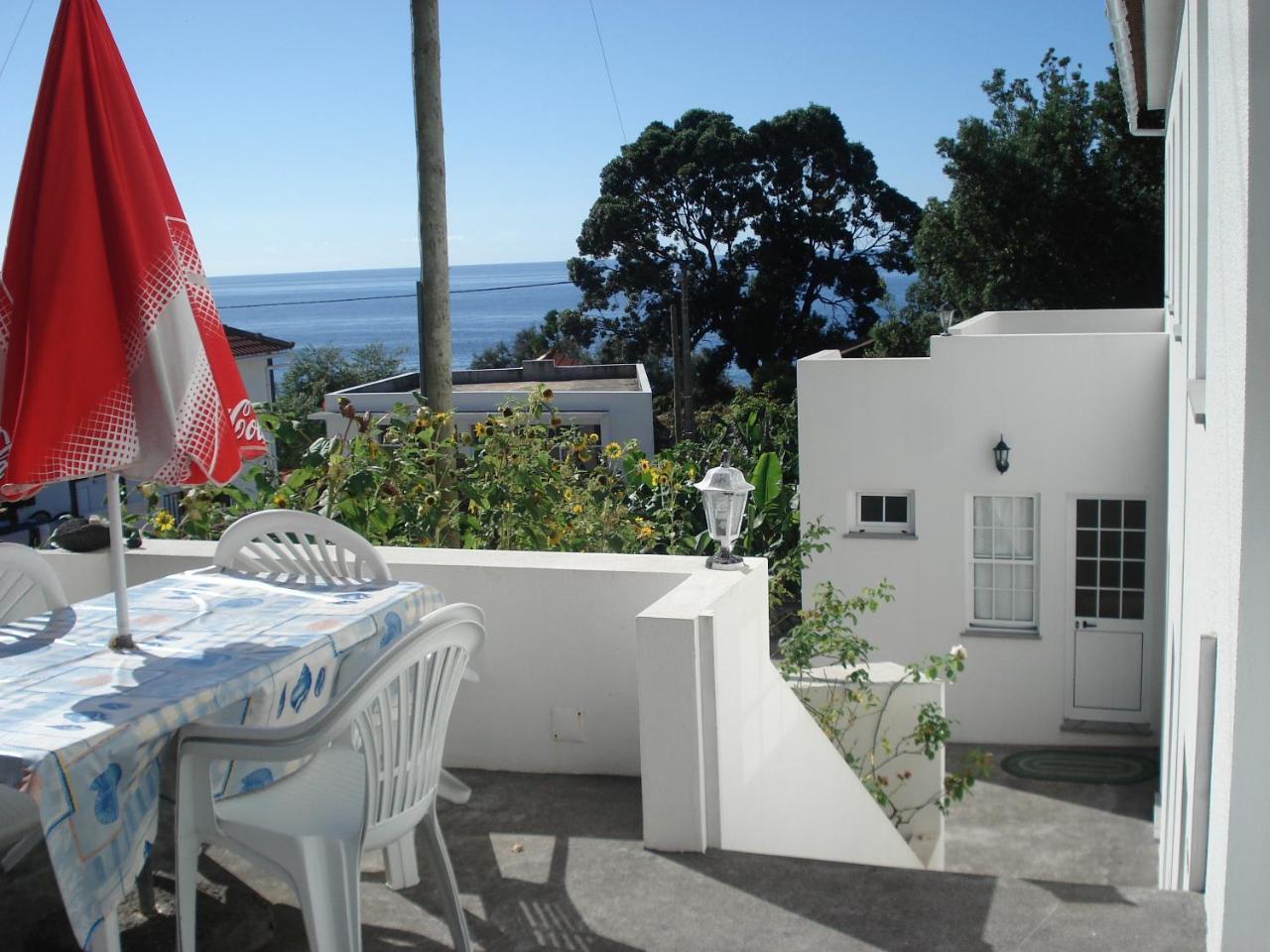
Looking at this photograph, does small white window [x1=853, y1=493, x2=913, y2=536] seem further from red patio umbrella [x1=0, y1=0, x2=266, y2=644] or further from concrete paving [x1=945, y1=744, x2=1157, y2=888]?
red patio umbrella [x1=0, y1=0, x2=266, y2=644]

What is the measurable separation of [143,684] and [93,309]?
2.89 ft

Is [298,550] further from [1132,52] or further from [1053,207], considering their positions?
[1053,207]

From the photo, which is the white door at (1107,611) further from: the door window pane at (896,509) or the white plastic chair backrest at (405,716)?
the white plastic chair backrest at (405,716)

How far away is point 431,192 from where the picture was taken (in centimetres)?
683

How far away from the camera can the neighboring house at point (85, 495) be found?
2636 cm

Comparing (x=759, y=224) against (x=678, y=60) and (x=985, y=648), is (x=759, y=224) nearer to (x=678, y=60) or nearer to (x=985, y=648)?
(x=985, y=648)

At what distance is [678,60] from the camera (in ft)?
275

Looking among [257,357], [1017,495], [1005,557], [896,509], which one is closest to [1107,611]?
[1005,557]

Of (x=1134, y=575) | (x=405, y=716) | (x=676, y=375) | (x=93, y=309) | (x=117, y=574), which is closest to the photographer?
(x=405, y=716)

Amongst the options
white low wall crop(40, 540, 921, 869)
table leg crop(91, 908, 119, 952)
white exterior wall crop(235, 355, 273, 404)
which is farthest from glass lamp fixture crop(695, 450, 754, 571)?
white exterior wall crop(235, 355, 273, 404)

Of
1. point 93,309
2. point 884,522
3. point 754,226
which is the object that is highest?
point 754,226

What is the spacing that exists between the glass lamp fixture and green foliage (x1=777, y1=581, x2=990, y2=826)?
1.98 meters

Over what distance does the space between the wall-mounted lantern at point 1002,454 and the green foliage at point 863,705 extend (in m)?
4.62

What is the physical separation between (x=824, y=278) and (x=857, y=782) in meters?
40.9
